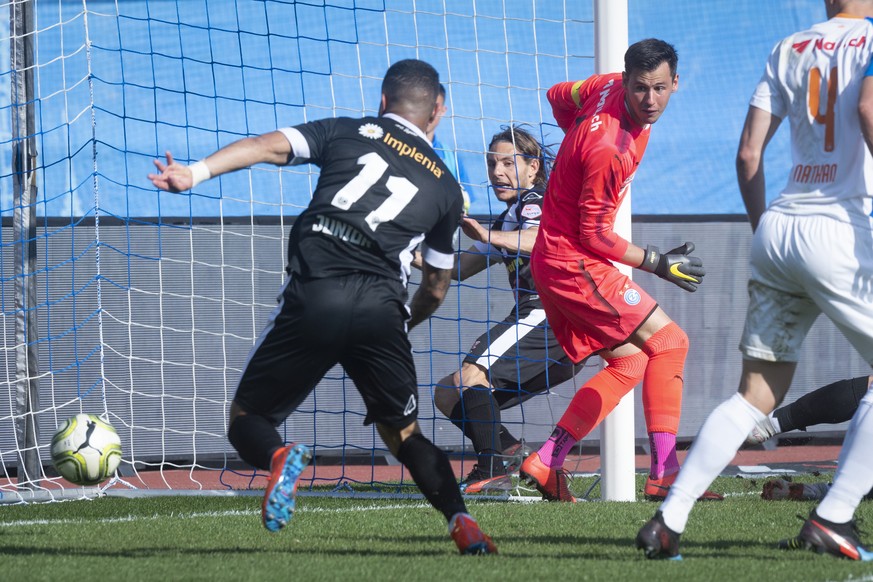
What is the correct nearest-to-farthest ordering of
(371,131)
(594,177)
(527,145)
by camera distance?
1. (371,131)
2. (594,177)
3. (527,145)

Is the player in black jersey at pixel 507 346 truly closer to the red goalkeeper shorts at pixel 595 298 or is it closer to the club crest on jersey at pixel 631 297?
the red goalkeeper shorts at pixel 595 298

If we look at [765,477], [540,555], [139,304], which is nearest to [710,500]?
[765,477]

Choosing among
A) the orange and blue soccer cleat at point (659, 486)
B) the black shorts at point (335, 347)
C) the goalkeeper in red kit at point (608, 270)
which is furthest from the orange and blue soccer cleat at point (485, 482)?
the black shorts at point (335, 347)

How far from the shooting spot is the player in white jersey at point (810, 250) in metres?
3.69

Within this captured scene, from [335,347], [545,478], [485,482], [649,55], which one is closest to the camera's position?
[335,347]

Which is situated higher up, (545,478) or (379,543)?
(379,543)

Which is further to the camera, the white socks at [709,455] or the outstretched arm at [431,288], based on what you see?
the outstretched arm at [431,288]

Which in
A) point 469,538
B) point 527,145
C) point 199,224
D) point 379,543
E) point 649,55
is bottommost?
point 379,543

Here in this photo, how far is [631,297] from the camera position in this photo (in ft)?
18.6

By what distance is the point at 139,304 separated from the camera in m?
8.42

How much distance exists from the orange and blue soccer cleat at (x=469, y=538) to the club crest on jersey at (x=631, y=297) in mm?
1974

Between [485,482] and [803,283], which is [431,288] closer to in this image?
[803,283]

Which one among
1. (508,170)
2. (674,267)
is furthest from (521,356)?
(674,267)

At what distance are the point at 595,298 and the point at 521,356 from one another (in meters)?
1.35
